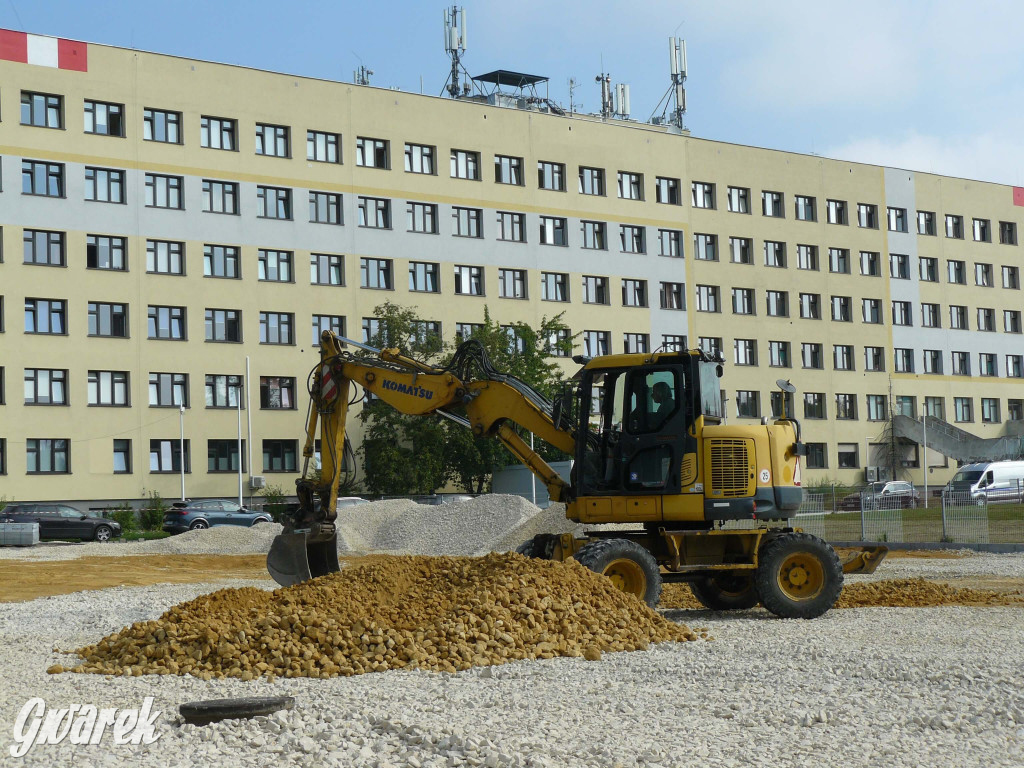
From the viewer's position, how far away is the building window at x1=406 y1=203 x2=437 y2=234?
5991cm

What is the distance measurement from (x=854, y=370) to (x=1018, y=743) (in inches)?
2649

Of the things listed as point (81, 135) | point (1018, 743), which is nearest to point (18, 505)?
point (81, 135)

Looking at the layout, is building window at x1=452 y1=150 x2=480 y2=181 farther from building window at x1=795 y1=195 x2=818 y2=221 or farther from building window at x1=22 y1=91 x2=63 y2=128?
building window at x1=795 y1=195 x2=818 y2=221

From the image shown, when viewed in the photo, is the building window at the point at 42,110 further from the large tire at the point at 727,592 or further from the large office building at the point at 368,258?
the large tire at the point at 727,592

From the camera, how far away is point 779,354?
71.1 metres

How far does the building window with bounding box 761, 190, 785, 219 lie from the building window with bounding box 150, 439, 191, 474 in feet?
116

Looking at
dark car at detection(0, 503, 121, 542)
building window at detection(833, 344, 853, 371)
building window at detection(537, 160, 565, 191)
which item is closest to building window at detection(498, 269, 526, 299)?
building window at detection(537, 160, 565, 191)

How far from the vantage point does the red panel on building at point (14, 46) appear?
50.2m

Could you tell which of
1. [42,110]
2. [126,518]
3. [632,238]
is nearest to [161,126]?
[42,110]

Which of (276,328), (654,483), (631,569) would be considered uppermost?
(276,328)

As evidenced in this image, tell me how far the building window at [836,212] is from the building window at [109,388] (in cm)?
4169

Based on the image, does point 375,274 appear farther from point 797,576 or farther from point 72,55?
point 797,576

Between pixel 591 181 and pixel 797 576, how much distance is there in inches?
2004

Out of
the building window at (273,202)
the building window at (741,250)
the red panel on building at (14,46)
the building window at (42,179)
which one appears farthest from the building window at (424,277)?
the red panel on building at (14,46)
